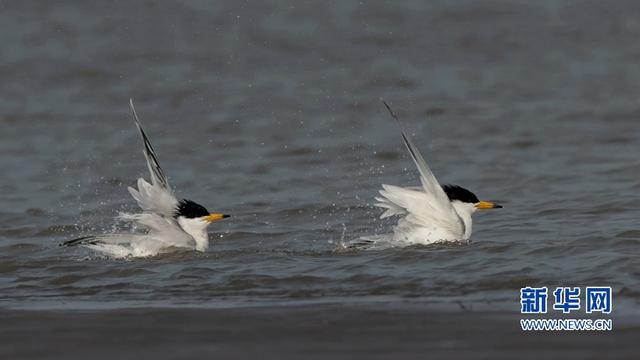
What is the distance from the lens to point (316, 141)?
Result: 1524 cm

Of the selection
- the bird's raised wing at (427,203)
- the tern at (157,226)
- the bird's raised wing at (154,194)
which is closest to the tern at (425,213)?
the bird's raised wing at (427,203)

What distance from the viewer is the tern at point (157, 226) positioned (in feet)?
33.4

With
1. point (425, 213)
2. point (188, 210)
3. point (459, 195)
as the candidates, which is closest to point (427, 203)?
point (425, 213)

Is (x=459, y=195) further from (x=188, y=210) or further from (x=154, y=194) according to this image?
(x=154, y=194)

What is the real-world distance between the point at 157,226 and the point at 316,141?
15.9 feet

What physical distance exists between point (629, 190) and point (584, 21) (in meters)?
7.75

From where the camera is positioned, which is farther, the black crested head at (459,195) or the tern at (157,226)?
the black crested head at (459,195)

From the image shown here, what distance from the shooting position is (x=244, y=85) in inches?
699

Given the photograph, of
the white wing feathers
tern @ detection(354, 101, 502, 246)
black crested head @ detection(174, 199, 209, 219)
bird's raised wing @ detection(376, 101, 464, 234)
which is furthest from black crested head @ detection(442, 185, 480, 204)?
the white wing feathers

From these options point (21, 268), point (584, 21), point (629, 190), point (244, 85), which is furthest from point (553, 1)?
point (21, 268)

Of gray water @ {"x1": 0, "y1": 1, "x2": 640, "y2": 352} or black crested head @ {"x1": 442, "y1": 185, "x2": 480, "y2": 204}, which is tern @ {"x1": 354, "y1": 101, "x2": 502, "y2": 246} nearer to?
black crested head @ {"x1": 442, "y1": 185, "x2": 480, "y2": 204}

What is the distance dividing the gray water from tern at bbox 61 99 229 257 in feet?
0.78

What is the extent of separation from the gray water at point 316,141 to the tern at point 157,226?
0.78ft

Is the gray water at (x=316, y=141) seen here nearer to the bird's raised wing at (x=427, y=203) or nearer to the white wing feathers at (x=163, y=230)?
the white wing feathers at (x=163, y=230)
